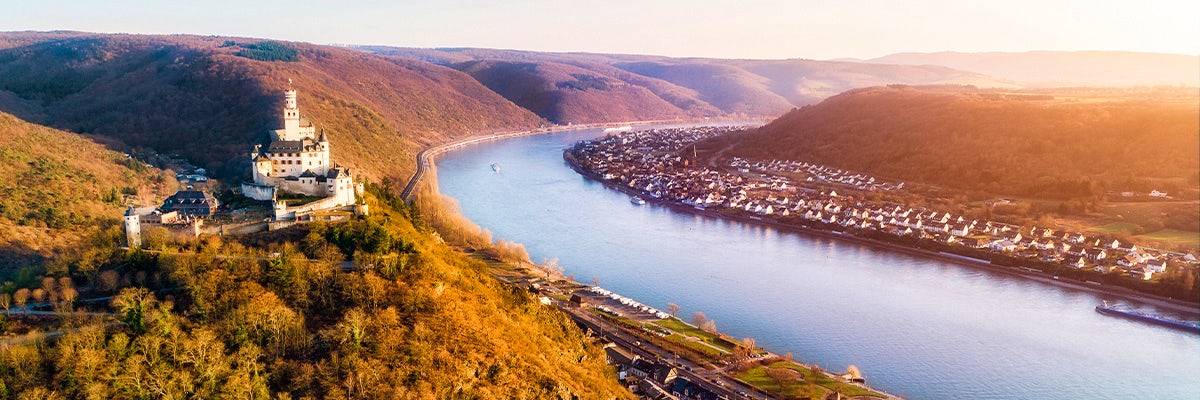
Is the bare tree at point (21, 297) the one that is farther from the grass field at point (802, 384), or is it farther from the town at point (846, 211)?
the town at point (846, 211)

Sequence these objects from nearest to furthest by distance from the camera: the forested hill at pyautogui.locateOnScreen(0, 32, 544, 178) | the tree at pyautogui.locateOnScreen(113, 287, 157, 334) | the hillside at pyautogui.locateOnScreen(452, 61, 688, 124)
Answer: the tree at pyautogui.locateOnScreen(113, 287, 157, 334)
the forested hill at pyautogui.locateOnScreen(0, 32, 544, 178)
the hillside at pyautogui.locateOnScreen(452, 61, 688, 124)

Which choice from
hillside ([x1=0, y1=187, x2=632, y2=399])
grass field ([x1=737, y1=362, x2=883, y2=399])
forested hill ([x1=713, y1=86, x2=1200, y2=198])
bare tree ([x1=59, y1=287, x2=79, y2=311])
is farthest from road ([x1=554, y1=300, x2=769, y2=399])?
forested hill ([x1=713, y1=86, x2=1200, y2=198])

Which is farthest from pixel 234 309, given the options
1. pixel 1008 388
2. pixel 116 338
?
pixel 1008 388

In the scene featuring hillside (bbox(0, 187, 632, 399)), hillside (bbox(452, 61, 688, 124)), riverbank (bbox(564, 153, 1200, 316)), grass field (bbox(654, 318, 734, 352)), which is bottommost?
grass field (bbox(654, 318, 734, 352))

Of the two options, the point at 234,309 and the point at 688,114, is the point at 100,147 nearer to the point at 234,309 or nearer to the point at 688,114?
the point at 234,309

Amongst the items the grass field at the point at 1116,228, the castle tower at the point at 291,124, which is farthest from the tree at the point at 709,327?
the grass field at the point at 1116,228

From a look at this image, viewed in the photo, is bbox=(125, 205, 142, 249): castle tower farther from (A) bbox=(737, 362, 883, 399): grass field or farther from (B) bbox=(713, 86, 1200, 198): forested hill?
(B) bbox=(713, 86, 1200, 198): forested hill
